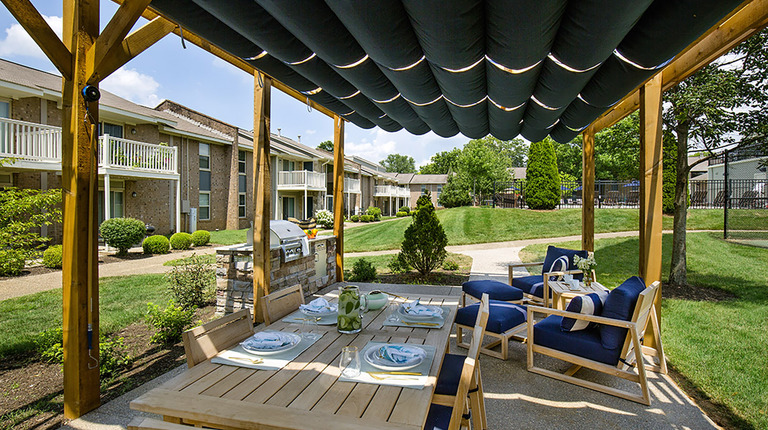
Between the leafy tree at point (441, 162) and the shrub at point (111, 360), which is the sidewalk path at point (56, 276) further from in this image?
the leafy tree at point (441, 162)

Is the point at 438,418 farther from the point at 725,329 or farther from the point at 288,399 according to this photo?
the point at 725,329

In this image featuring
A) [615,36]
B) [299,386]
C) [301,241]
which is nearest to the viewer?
[299,386]

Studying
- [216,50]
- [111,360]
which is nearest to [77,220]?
[111,360]

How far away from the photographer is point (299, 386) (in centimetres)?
164

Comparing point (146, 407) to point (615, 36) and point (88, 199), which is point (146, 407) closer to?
point (88, 199)

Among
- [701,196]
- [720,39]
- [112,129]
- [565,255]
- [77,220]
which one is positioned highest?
[112,129]

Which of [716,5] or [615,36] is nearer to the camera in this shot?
[716,5]

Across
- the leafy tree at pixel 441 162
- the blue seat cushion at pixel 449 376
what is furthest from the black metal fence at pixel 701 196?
the leafy tree at pixel 441 162

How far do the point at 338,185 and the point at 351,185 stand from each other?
1907 cm

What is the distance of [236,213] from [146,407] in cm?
1733

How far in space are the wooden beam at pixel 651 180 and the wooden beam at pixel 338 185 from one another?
13.5 feet

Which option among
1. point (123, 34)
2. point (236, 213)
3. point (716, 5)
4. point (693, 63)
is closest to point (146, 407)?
point (123, 34)

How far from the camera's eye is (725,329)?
4367 mm

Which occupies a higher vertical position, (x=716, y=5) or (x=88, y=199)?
(x=716, y=5)
